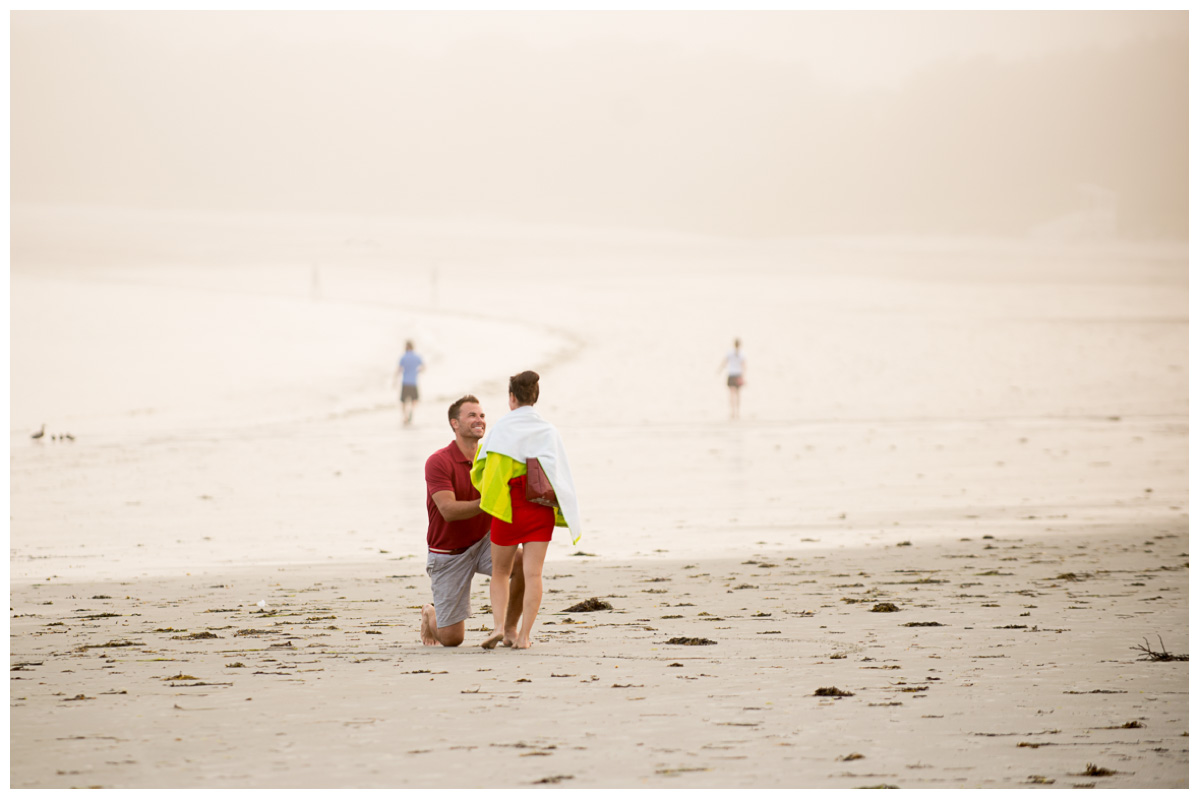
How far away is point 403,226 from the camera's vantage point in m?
100

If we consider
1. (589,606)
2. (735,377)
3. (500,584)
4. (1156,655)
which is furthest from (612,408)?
(1156,655)

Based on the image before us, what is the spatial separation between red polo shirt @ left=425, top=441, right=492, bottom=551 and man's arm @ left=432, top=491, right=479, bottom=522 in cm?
3

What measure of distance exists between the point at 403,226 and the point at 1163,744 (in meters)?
98.1

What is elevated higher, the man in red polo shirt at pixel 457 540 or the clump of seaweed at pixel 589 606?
the man in red polo shirt at pixel 457 540

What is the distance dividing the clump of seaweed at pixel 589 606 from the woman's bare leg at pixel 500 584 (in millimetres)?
1066

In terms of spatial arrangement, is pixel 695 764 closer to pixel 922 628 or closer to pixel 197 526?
pixel 922 628

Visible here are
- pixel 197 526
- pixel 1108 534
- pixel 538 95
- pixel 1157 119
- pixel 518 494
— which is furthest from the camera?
pixel 538 95

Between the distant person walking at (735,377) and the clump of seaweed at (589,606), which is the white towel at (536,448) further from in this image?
the distant person walking at (735,377)

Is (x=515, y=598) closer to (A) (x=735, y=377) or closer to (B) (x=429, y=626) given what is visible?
(B) (x=429, y=626)

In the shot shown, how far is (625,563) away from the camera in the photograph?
9508 mm

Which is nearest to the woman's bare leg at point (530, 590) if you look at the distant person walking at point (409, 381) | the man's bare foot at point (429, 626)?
the man's bare foot at point (429, 626)

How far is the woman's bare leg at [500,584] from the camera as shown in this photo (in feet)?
20.6

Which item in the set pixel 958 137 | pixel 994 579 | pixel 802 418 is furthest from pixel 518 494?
pixel 958 137

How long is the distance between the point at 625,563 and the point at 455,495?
129 inches
